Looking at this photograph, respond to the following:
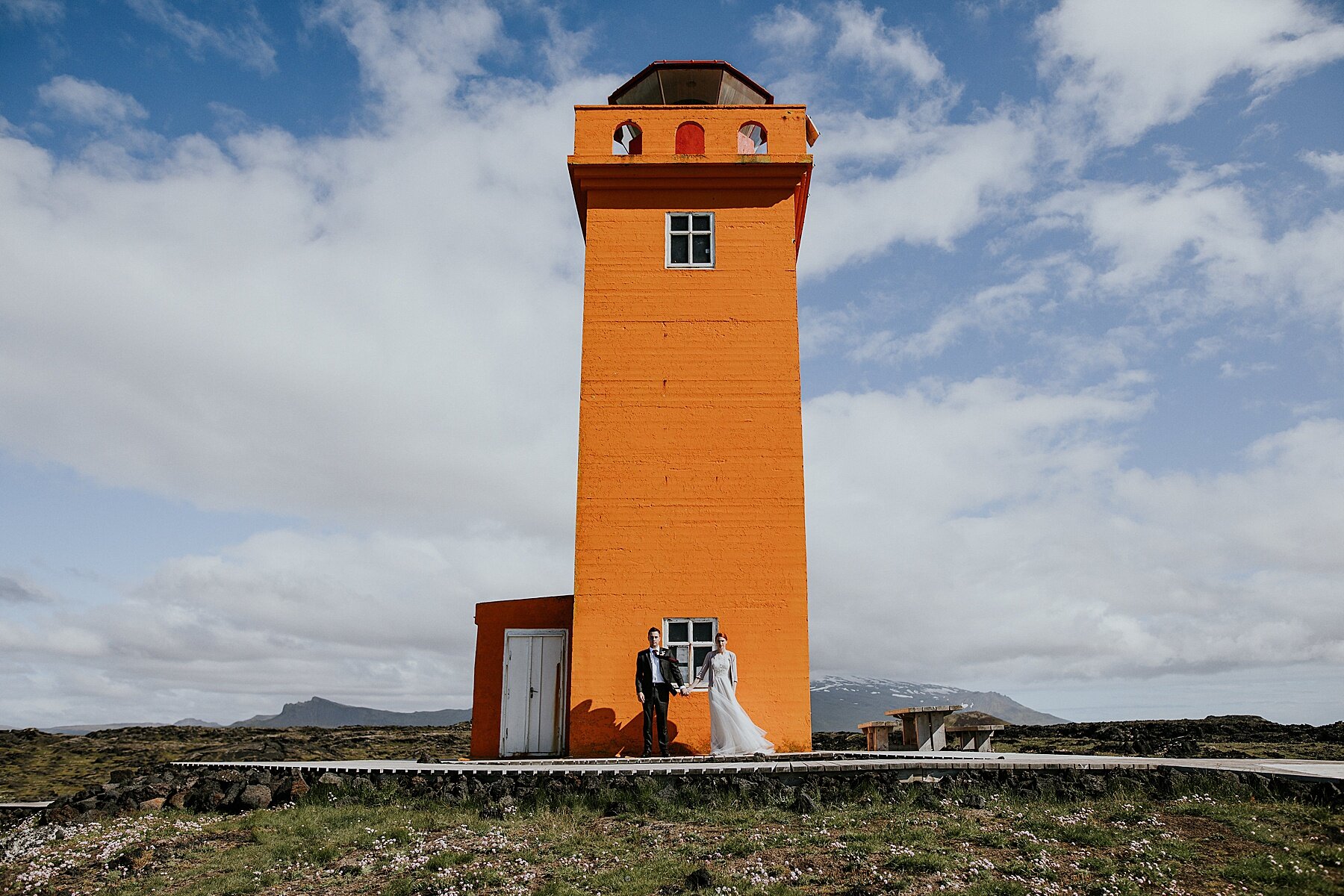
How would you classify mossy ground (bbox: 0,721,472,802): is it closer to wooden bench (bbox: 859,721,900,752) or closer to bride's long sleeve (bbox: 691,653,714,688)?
bride's long sleeve (bbox: 691,653,714,688)

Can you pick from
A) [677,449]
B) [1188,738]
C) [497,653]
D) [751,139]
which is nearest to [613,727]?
[497,653]

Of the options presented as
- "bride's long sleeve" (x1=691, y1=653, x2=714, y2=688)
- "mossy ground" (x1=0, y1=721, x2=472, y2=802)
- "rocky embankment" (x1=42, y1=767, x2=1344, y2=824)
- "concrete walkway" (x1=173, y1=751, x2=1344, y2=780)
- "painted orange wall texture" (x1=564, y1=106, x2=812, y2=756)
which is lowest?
"mossy ground" (x1=0, y1=721, x2=472, y2=802)

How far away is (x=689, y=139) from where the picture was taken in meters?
18.1

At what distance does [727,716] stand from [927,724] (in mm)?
5332

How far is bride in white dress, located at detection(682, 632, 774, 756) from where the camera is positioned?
555 inches

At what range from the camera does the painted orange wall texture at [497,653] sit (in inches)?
682

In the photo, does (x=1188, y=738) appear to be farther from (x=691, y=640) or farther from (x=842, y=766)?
(x=842, y=766)

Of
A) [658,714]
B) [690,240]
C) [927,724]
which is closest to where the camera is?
[658,714]

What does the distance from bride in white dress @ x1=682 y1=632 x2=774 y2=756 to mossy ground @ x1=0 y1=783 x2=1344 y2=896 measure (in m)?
3.54

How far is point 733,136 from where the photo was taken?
58.5 feet

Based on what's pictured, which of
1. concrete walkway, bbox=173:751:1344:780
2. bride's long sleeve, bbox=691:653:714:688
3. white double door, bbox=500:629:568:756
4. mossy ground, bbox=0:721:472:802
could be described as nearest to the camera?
concrete walkway, bbox=173:751:1344:780

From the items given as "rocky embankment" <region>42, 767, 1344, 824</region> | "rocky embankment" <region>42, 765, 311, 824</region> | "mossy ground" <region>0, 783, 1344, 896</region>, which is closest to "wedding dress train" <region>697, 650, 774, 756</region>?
"rocky embankment" <region>42, 767, 1344, 824</region>

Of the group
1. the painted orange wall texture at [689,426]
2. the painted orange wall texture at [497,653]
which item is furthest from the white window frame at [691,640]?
the painted orange wall texture at [497,653]

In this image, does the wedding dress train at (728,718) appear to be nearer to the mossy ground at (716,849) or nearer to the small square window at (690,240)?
the mossy ground at (716,849)
